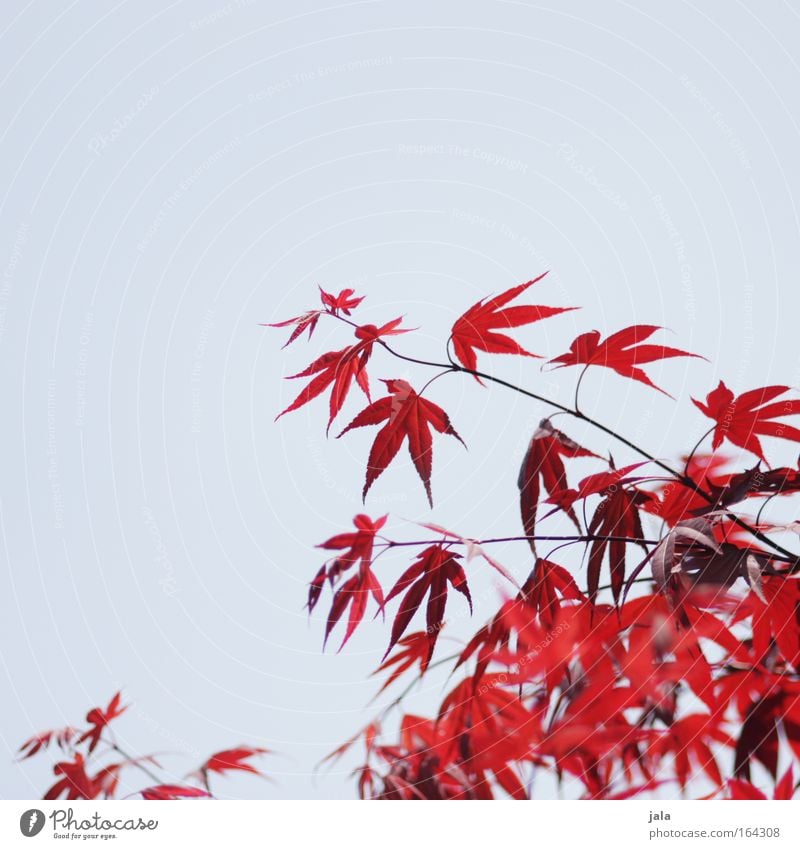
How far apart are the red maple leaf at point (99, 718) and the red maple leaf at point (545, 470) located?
1.71 ft

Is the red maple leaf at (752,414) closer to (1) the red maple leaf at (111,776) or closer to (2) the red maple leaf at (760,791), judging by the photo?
(2) the red maple leaf at (760,791)

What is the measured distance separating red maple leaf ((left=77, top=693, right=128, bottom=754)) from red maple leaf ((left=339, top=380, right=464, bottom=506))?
0.43m

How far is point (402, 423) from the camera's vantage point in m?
0.66

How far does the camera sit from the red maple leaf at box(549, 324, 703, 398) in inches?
24.3

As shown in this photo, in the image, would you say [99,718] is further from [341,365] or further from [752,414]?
[752,414]

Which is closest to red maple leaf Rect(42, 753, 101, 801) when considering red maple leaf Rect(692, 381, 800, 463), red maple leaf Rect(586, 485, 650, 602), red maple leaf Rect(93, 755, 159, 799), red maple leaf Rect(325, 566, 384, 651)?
red maple leaf Rect(93, 755, 159, 799)

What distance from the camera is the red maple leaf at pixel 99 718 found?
770 mm

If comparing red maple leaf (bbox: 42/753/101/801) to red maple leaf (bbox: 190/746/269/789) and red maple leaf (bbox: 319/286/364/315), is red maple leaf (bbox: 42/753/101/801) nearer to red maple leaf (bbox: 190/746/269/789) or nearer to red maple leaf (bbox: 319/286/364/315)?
red maple leaf (bbox: 190/746/269/789)

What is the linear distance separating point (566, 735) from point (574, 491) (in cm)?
19
